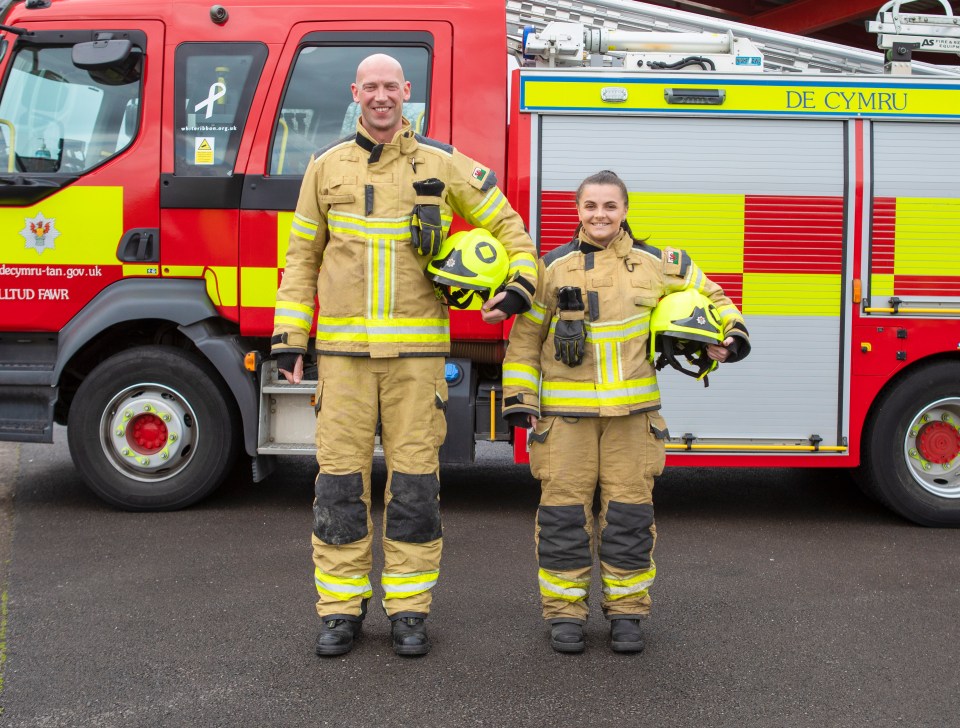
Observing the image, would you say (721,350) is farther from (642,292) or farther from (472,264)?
(472,264)

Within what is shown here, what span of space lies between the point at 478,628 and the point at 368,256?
1.47 metres

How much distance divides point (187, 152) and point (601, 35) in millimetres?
2295

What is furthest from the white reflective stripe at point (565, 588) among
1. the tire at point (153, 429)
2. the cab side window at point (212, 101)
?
the cab side window at point (212, 101)

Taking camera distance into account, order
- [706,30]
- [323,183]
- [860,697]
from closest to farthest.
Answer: [860,697], [323,183], [706,30]

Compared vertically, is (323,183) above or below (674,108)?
below

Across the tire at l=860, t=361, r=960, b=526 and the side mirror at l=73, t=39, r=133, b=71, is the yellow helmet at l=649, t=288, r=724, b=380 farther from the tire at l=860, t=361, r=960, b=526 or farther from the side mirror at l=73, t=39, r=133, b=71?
the side mirror at l=73, t=39, r=133, b=71

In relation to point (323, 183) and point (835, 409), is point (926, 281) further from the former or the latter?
point (323, 183)

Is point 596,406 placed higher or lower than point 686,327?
lower

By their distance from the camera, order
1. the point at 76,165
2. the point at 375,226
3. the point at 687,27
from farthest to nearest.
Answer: the point at 687,27 < the point at 76,165 < the point at 375,226

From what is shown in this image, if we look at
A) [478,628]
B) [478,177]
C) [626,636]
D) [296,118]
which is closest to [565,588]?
[626,636]

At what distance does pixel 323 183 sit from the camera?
12.8 feet

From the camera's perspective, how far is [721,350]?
12.8ft

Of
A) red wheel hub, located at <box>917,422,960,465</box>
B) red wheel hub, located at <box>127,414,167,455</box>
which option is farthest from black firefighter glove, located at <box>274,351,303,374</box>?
red wheel hub, located at <box>917,422,960,465</box>

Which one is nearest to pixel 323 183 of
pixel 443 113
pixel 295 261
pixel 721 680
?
pixel 295 261
